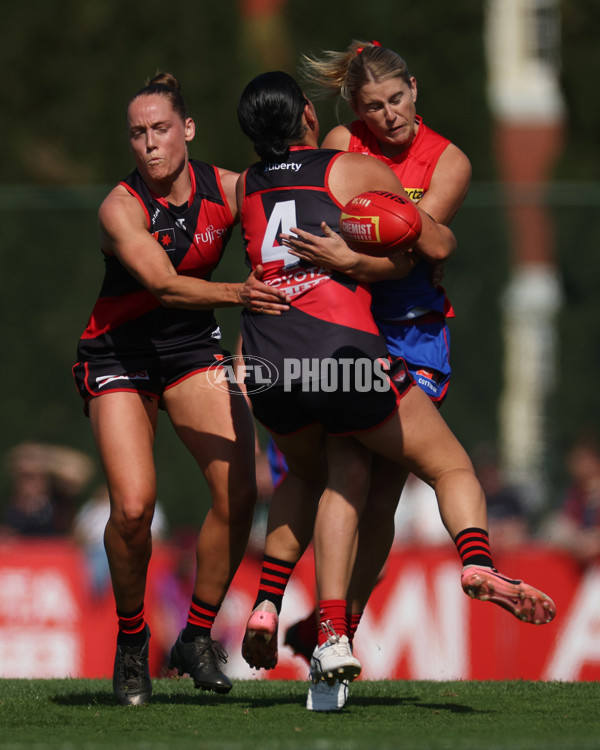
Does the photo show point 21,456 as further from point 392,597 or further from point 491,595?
point 491,595

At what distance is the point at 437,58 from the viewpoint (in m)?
15.4

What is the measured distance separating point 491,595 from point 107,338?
6.42 feet

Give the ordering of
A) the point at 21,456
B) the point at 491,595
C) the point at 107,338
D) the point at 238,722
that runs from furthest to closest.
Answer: the point at 21,456 < the point at 107,338 < the point at 238,722 < the point at 491,595

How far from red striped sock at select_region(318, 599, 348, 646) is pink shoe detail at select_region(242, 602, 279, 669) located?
0.23 m

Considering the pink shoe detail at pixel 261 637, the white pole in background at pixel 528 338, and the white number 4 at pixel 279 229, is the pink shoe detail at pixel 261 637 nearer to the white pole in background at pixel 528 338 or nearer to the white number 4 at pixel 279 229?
the white number 4 at pixel 279 229

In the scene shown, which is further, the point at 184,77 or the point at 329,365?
the point at 184,77

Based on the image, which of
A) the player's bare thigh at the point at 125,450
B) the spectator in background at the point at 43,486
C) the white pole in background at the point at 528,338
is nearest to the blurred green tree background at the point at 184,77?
the white pole in background at the point at 528,338

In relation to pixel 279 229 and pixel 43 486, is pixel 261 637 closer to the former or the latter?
pixel 279 229

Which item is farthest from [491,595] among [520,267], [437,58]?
[437,58]

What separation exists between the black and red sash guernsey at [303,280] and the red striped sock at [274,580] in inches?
35.0

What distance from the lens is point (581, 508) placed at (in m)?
9.78

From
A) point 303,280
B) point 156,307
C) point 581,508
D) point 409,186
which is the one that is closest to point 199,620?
point 156,307

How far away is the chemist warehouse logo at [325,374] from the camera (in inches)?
181

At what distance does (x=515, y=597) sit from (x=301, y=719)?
0.97 meters
